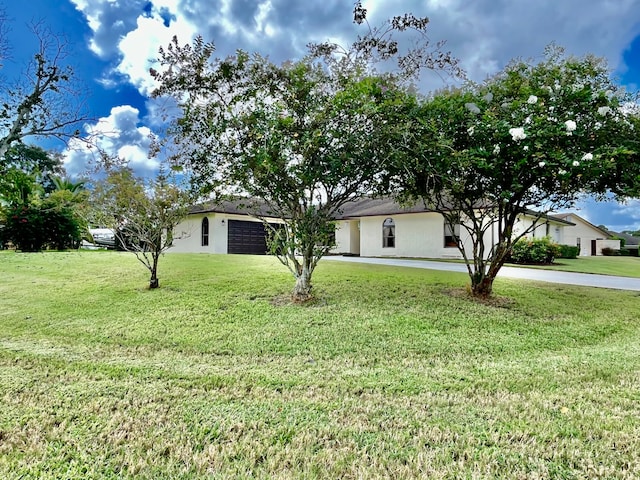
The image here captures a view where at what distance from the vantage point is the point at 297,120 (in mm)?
6668

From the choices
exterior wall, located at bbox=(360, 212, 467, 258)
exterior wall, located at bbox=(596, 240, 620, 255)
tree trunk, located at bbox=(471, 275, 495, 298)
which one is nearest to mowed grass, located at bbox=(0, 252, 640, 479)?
tree trunk, located at bbox=(471, 275, 495, 298)

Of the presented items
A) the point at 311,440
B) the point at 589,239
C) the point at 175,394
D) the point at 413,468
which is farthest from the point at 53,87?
the point at 589,239

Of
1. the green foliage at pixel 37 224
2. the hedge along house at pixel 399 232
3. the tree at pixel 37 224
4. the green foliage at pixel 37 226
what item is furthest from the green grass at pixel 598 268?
the green foliage at pixel 37 226

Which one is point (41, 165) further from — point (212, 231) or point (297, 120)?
point (297, 120)

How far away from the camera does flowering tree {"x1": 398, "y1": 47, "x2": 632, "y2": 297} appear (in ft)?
20.0

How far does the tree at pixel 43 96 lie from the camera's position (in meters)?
4.43

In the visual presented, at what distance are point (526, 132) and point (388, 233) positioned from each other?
15.5 m

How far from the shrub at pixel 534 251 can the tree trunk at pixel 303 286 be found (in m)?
13.3

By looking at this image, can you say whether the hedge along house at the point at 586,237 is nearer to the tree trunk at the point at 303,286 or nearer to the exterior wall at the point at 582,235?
the exterior wall at the point at 582,235

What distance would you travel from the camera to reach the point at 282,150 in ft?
21.1

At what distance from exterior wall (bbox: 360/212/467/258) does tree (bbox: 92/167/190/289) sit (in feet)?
46.3

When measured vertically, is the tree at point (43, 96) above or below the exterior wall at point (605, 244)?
above

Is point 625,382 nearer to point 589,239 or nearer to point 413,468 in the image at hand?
point 413,468

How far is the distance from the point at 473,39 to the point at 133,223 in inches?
347
